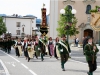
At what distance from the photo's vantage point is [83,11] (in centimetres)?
6488

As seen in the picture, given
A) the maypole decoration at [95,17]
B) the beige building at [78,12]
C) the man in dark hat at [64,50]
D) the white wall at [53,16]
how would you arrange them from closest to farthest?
the man in dark hat at [64,50], the maypole decoration at [95,17], the beige building at [78,12], the white wall at [53,16]

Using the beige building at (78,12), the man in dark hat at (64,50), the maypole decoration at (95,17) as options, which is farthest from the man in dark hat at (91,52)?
the beige building at (78,12)

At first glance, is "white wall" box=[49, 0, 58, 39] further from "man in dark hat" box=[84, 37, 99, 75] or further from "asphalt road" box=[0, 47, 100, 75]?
"man in dark hat" box=[84, 37, 99, 75]

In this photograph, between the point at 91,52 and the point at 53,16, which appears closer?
the point at 91,52

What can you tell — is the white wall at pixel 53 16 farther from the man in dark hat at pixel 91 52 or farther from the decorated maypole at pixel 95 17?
the man in dark hat at pixel 91 52

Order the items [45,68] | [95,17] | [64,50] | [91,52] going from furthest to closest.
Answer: [95,17] → [45,68] → [64,50] → [91,52]

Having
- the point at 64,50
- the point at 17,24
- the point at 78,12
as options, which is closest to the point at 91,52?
the point at 64,50

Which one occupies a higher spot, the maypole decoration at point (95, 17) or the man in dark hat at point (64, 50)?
the maypole decoration at point (95, 17)

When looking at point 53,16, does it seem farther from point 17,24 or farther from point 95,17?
point 17,24

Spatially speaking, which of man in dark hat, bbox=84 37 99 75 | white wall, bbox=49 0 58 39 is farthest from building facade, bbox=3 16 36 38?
man in dark hat, bbox=84 37 99 75

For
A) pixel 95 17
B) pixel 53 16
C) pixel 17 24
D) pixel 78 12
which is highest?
pixel 78 12

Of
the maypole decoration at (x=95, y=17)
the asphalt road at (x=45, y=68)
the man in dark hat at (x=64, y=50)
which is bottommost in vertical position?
the asphalt road at (x=45, y=68)

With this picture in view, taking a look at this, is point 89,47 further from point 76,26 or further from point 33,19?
point 33,19

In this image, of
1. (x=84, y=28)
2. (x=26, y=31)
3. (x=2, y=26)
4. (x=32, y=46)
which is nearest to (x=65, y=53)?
(x=32, y=46)
